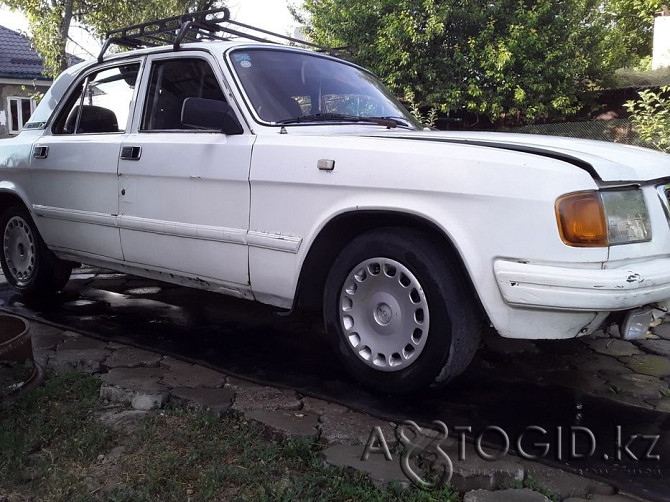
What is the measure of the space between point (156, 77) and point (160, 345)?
1725mm

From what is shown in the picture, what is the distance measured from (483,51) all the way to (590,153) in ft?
35.7

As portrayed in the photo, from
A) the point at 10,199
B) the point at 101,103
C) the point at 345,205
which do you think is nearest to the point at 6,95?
the point at 10,199

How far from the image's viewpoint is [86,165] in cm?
434

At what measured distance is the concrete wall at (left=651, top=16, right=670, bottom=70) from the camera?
56.0 feet

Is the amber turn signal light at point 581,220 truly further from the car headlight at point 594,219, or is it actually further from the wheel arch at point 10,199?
the wheel arch at point 10,199

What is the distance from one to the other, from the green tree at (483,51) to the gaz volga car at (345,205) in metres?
9.06

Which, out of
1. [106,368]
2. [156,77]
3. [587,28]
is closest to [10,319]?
[106,368]

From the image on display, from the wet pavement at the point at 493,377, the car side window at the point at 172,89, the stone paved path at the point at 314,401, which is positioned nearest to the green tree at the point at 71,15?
the wet pavement at the point at 493,377

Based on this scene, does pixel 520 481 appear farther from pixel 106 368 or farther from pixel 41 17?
pixel 41 17

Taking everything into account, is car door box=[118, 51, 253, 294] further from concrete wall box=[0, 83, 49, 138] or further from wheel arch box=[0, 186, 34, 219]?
concrete wall box=[0, 83, 49, 138]

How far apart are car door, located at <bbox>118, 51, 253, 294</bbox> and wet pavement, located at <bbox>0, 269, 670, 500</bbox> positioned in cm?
53

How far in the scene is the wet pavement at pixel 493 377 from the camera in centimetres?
264

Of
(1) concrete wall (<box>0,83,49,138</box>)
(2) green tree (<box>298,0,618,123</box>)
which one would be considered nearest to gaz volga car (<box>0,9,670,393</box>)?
(2) green tree (<box>298,0,618,123</box>)

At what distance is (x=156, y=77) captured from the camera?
4.18 m
